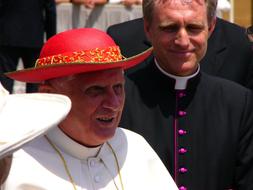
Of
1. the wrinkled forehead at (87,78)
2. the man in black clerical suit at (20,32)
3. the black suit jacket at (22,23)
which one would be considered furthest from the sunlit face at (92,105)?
the black suit jacket at (22,23)

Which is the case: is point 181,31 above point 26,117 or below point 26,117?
below

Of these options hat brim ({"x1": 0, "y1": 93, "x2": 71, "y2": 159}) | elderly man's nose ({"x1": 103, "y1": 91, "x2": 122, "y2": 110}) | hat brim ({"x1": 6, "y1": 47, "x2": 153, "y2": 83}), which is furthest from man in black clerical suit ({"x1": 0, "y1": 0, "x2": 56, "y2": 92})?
hat brim ({"x1": 0, "y1": 93, "x2": 71, "y2": 159})

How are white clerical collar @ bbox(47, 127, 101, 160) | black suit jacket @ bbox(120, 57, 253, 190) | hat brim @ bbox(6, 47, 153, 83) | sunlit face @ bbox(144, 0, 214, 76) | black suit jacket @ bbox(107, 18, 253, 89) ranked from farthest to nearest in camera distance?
1. black suit jacket @ bbox(107, 18, 253, 89)
2. black suit jacket @ bbox(120, 57, 253, 190)
3. sunlit face @ bbox(144, 0, 214, 76)
4. white clerical collar @ bbox(47, 127, 101, 160)
5. hat brim @ bbox(6, 47, 153, 83)

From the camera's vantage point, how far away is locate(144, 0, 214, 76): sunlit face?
11.8 ft

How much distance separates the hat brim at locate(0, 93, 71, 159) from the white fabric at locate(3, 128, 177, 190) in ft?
2.41

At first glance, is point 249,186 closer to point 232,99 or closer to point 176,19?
point 232,99

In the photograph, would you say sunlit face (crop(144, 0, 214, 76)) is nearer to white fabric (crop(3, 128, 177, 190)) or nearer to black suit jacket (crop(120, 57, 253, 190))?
black suit jacket (crop(120, 57, 253, 190))

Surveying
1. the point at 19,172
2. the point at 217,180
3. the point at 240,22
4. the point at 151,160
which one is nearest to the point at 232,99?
the point at 217,180

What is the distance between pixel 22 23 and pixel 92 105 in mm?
4310

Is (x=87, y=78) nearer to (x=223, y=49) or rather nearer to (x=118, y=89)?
(x=118, y=89)

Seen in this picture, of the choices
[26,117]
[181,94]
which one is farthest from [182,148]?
[26,117]

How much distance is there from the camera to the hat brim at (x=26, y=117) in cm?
201

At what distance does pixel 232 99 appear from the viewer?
3832 mm

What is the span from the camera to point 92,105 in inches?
120
